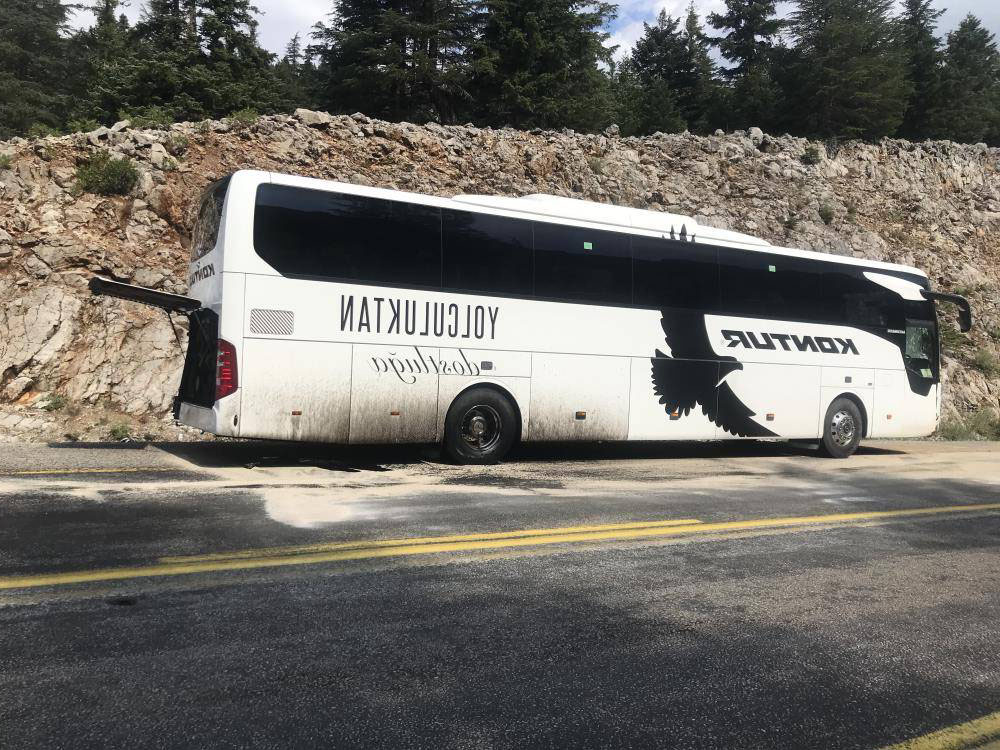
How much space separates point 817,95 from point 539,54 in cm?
1562

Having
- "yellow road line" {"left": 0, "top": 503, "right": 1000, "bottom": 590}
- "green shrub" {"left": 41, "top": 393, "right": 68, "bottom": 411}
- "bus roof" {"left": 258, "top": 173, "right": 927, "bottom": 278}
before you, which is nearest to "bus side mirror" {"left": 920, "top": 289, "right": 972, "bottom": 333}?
"bus roof" {"left": 258, "top": 173, "right": 927, "bottom": 278}

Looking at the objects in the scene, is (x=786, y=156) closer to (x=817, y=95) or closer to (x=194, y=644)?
(x=817, y=95)

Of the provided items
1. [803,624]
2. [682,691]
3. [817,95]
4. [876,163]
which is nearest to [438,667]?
[682,691]

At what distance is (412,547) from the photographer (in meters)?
5.41

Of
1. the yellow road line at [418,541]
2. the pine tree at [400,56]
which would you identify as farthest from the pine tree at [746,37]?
the yellow road line at [418,541]

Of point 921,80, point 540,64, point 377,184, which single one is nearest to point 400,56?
point 540,64

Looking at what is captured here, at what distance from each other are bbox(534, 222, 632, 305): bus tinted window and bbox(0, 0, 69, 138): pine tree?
1387 inches

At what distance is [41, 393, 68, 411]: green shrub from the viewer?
42.8 ft

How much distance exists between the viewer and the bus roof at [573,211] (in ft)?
31.9

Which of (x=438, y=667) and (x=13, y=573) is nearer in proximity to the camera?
(x=438, y=667)

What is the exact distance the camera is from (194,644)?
344 centimetres

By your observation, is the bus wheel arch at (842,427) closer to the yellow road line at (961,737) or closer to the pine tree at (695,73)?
the yellow road line at (961,737)

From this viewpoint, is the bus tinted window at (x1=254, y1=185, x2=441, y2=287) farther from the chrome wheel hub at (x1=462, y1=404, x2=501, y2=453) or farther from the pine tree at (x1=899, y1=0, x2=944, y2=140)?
the pine tree at (x1=899, y1=0, x2=944, y2=140)

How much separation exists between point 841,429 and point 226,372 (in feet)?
35.7
